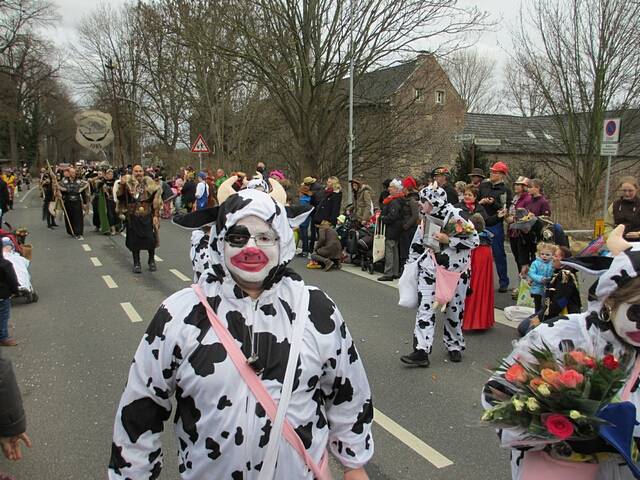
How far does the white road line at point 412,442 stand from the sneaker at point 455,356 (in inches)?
56.2

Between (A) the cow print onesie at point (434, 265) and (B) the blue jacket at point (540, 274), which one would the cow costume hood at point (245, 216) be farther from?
(B) the blue jacket at point (540, 274)

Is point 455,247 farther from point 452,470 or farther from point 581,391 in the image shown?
point 581,391

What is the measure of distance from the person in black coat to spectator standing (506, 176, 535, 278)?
6597 mm

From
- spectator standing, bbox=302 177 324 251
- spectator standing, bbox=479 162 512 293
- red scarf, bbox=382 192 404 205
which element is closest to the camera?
spectator standing, bbox=479 162 512 293

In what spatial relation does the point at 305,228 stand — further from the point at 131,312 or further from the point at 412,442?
the point at 412,442

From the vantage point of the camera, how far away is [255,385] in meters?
1.81

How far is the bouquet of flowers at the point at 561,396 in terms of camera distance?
185 centimetres

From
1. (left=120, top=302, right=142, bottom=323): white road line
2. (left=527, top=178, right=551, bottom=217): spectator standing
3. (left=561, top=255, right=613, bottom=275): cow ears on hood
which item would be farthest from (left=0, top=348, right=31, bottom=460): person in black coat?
(left=527, top=178, right=551, bottom=217): spectator standing

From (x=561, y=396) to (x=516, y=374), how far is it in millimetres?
197

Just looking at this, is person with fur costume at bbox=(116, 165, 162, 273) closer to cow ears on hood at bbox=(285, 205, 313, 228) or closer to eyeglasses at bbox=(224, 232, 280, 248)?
cow ears on hood at bbox=(285, 205, 313, 228)

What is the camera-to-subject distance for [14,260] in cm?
712

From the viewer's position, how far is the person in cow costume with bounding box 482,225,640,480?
1967 millimetres

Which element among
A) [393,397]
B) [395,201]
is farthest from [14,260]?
[395,201]

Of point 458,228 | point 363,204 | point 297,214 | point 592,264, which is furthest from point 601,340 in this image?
point 363,204
